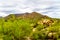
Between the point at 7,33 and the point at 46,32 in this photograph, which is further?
the point at 46,32

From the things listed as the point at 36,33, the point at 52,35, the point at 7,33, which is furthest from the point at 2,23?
the point at 52,35

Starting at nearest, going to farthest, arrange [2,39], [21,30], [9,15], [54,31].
Result: 1. [2,39]
2. [21,30]
3. [54,31]
4. [9,15]

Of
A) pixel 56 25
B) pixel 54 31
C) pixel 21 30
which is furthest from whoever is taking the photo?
pixel 56 25

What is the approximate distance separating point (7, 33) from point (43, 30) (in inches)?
85.0

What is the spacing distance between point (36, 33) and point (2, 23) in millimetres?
1882

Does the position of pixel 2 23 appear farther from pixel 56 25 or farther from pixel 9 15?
pixel 56 25

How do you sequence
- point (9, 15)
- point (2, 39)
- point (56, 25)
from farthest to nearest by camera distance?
point (9, 15), point (56, 25), point (2, 39)

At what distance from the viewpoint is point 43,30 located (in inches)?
463

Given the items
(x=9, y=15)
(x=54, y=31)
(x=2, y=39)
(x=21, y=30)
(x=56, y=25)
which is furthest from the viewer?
(x=9, y=15)

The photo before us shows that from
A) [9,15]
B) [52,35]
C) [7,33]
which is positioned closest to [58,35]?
[52,35]

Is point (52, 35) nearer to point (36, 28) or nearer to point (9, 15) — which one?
point (36, 28)

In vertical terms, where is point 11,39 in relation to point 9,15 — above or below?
below

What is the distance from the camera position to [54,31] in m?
11.6

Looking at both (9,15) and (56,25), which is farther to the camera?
(9,15)
